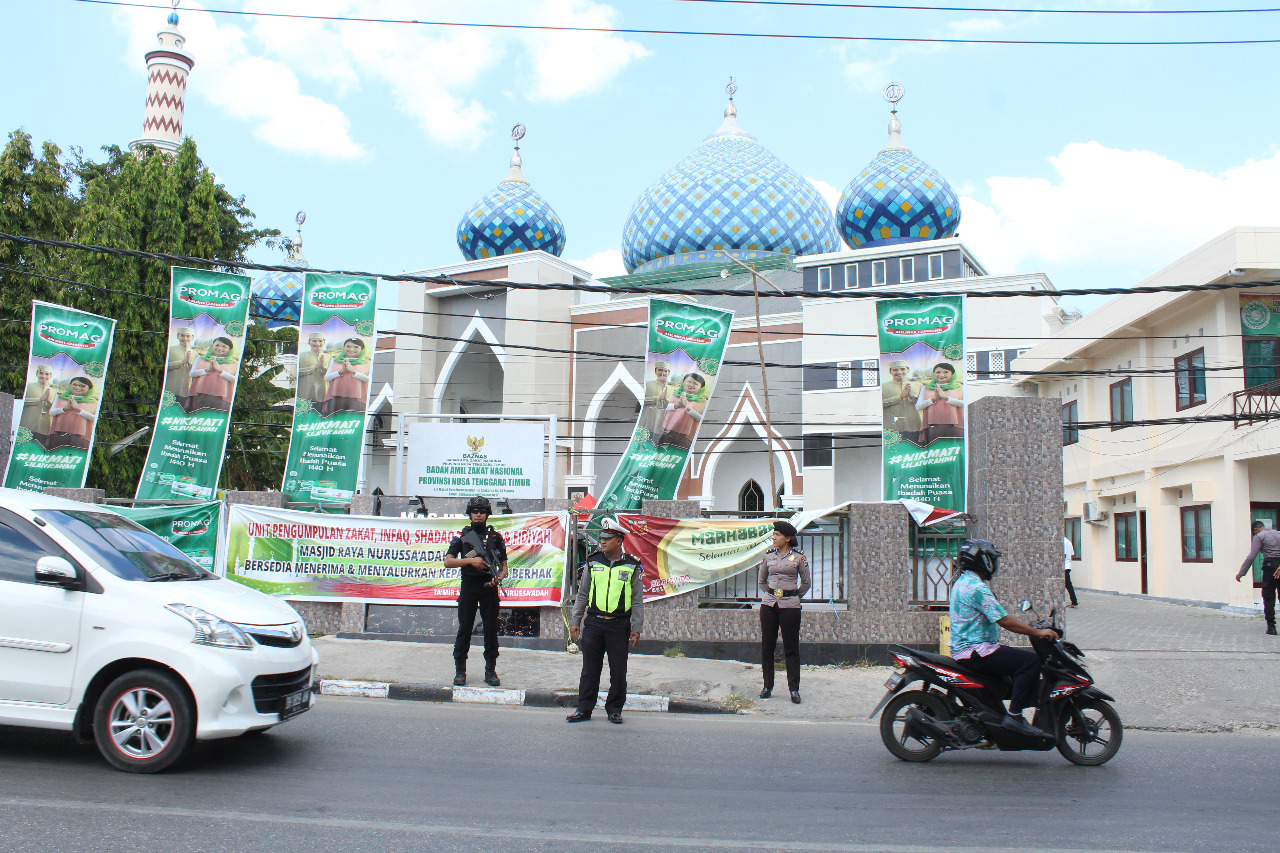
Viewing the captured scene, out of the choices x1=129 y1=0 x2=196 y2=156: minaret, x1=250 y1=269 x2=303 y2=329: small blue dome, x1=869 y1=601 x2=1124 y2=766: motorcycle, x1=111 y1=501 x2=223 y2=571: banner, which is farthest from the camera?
x1=250 y1=269 x2=303 y2=329: small blue dome

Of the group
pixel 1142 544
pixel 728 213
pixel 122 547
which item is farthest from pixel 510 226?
pixel 122 547

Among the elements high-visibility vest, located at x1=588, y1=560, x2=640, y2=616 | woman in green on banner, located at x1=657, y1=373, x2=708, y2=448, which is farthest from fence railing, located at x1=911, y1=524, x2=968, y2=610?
high-visibility vest, located at x1=588, y1=560, x2=640, y2=616

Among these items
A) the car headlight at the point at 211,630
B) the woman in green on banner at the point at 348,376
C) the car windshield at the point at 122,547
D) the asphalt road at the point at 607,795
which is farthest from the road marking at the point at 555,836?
the woman in green on banner at the point at 348,376

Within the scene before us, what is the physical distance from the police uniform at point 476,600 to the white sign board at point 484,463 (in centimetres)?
472

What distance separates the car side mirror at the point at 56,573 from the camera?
5.25 metres

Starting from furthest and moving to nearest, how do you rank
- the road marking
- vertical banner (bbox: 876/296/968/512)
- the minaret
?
the minaret, vertical banner (bbox: 876/296/968/512), the road marking

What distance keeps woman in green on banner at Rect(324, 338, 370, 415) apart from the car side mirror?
26.0ft

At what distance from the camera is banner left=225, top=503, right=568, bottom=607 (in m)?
11.1

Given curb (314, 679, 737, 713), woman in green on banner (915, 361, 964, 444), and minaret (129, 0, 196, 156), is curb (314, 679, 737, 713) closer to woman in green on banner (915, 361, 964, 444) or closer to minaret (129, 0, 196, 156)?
woman in green on banner (915, 361, 964, 444)

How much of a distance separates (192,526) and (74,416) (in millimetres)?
3665

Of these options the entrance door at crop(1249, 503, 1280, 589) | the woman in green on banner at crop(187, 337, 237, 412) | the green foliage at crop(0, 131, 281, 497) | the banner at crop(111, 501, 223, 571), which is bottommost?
the banner at crop(111, 501, 223, 571)

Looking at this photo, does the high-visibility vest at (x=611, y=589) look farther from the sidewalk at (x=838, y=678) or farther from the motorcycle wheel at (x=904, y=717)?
the motorcycle wheel at (x=904, y=717)

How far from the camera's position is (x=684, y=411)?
13062 mm

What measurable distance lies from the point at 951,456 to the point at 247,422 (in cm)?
1841
